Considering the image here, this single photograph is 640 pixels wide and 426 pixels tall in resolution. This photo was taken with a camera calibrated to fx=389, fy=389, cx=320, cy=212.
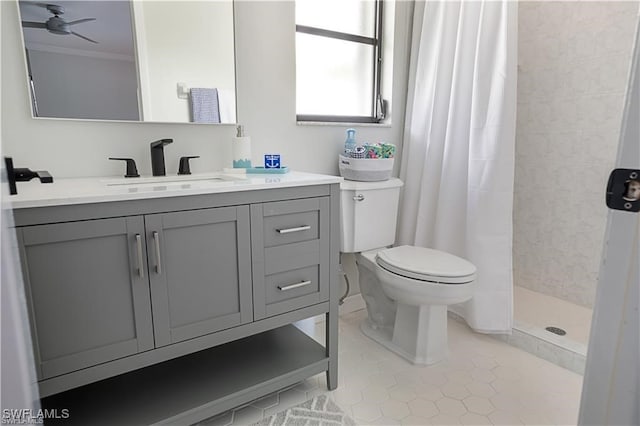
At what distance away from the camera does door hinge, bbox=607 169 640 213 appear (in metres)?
0.65

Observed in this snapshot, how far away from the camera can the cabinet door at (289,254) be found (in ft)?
4.61

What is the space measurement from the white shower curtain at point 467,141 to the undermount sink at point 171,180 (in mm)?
1173

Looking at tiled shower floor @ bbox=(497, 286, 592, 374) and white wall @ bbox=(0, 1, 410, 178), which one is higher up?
white wall @ bbox=(0, 1, 410, 178)

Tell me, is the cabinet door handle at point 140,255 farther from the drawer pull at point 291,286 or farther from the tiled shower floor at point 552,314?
the tiled shower floor at point 552,314

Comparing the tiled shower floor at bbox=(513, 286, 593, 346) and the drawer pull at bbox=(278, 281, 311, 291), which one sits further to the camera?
the tiled shower floor at bbox=(513, 286, 593, 346)

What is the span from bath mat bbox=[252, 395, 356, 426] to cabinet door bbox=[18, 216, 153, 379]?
1.95 ft

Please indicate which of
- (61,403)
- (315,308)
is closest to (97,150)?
(61,403)

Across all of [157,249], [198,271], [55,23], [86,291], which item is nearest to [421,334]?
[198,271]

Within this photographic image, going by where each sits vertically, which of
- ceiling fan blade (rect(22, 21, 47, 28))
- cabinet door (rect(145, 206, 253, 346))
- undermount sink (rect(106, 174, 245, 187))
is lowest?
cabinet door (rect(145, 206, 253, 346))

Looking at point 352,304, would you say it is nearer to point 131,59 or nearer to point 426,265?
point 426,265

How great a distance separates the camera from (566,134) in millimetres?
2393

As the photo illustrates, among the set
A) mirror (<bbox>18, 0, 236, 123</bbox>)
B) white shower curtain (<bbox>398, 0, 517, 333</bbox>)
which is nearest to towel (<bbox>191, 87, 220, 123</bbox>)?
mirror (<bbox>18, 0, 236, 123</bbox>)

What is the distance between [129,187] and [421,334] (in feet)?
4.61

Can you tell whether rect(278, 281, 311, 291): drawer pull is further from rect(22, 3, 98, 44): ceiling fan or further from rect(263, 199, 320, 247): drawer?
rect(22, 3, 98, 44): ceiling fan
